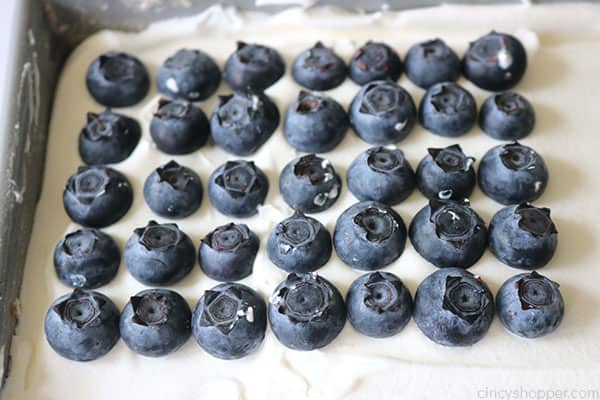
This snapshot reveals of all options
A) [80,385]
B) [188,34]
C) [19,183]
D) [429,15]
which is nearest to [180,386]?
[80,385]

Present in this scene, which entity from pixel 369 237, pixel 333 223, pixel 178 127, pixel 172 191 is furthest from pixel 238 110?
pixel 369 237

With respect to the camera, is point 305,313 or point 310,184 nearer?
point 305,313

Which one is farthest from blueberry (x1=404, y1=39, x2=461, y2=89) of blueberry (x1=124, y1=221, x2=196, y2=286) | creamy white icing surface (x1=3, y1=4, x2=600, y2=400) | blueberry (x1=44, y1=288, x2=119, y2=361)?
blueberry (x1=44, y1=288, x2=119, y2=361)

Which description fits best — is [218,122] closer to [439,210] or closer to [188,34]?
[188,34]

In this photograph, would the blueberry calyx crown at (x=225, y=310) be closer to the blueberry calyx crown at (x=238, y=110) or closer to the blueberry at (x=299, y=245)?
the blueberry at (x=299, y=245)

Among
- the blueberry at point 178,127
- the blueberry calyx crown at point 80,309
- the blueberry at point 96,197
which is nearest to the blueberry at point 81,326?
the blueberry calyx crown at point 80,309

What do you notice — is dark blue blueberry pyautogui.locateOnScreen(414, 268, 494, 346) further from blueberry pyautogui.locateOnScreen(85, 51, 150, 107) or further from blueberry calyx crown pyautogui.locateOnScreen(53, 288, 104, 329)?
blueberry pyautogui.locateOnScreen(85, 51, 150, 107)

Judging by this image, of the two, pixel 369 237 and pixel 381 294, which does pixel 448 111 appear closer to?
pixel 369 237
